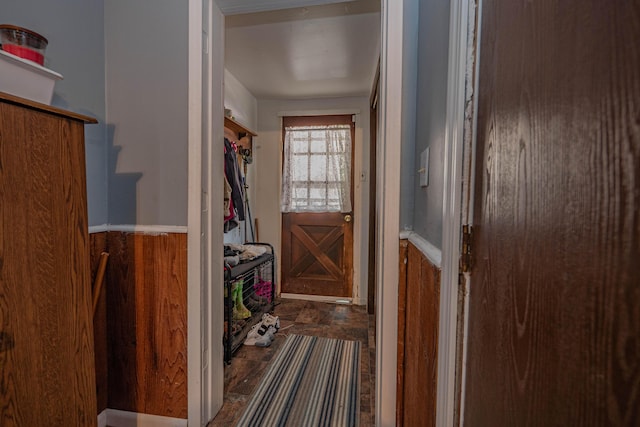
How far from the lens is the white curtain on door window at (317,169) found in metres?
3.40

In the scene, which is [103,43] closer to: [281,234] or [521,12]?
[521,12]

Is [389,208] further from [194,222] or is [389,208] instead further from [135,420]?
[135,420]

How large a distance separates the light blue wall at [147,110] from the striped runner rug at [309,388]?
1.15 m

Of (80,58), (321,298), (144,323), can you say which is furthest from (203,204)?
(321,298)

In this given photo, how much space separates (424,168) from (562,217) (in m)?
0.71

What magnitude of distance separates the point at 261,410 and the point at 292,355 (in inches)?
23.3

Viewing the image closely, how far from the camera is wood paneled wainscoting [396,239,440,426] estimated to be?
800mm

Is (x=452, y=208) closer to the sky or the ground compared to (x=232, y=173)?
closer to the ground

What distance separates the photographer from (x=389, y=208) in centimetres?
125

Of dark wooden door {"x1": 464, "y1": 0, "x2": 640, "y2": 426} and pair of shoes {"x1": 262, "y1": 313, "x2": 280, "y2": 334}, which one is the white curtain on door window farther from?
dark wooden door {"x1": 464, "y1": 0, "x2": 640, "y2": 426}

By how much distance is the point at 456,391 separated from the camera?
Answer: 65cm

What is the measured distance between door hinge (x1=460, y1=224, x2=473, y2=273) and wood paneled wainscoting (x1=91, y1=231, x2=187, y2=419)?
124 cm

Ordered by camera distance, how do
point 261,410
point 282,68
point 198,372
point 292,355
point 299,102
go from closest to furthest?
point 198,372
point 261,410
point 292,355
point 282,68
point 299,102

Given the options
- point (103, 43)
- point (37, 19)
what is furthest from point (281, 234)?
point (37, 19)
